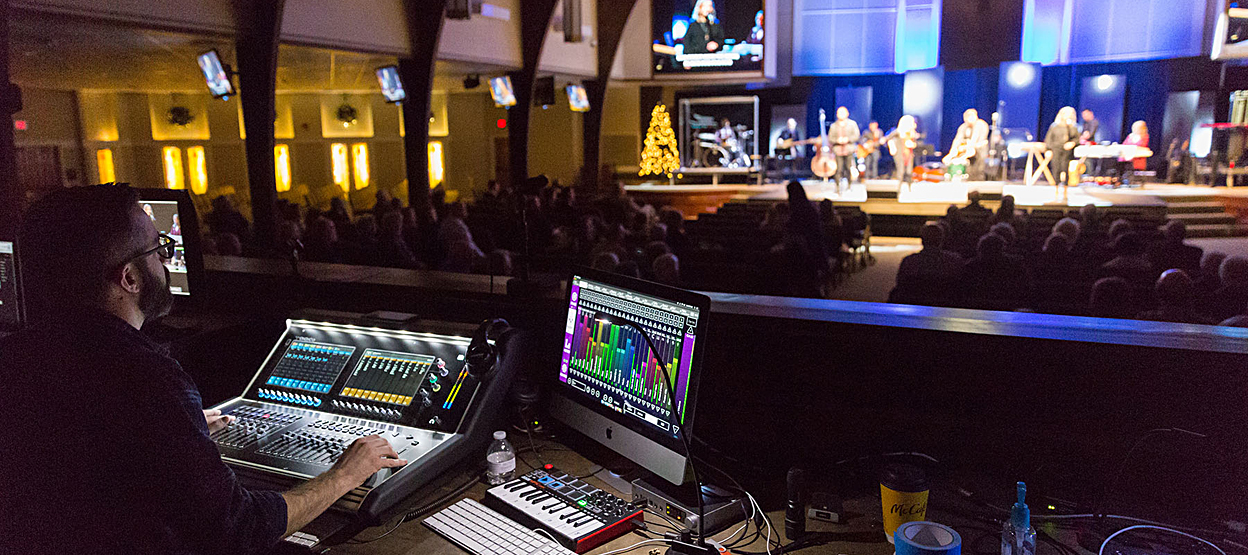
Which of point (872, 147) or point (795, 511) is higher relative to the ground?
point (872, 147)

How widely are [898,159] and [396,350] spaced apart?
551 inches

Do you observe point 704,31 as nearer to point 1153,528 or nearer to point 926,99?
point 926,99

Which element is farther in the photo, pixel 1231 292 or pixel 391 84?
pixel 391 84

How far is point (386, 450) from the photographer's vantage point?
6.28 ft

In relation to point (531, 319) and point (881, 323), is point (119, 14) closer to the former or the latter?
point (531, 319)

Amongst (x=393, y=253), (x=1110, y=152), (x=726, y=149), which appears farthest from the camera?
(x=726, y=149)

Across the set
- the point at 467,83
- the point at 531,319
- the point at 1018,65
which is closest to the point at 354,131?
the point at 467,83

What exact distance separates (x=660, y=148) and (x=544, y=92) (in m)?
4.70

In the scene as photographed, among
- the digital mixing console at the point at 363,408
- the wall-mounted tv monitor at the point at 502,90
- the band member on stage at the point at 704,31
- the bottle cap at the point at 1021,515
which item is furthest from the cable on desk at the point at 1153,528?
→ the band member on stage at the point at 704,31

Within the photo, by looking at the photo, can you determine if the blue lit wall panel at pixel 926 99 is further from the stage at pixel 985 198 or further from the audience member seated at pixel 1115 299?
the audience member seated at pixel 1115 299

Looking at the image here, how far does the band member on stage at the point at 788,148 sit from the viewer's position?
62.4 ft

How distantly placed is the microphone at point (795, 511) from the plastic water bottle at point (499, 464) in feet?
2.52

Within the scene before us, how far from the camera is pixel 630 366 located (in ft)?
6.75

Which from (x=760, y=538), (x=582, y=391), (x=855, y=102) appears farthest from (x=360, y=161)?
(x=760, y=538)
